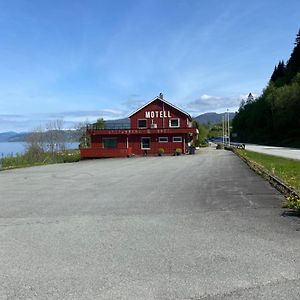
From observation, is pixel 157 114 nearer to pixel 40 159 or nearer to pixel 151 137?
pixel 151 137

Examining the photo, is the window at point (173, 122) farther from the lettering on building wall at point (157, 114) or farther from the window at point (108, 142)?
the window at point (108, 142)

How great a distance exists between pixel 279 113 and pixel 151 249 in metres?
79.6

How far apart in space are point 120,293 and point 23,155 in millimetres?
49886

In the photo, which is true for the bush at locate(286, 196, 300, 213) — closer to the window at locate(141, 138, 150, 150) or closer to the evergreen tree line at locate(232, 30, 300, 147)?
the window at locate(141, 138, 150, 150)

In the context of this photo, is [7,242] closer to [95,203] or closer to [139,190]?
[95,203]

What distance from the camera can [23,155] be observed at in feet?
171

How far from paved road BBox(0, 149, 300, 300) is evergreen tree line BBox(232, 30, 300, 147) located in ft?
210

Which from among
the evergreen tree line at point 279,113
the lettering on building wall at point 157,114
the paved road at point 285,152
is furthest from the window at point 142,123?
the evergreen tree line at point 279,113

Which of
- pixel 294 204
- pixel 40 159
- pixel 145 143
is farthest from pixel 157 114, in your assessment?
pixel 294 204

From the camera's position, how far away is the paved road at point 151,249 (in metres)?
4.70

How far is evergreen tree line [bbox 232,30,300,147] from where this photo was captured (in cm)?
7844

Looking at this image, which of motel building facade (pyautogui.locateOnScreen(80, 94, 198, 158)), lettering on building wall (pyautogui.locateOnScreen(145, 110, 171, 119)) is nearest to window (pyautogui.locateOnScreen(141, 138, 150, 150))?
motel building facade (pyautogui.locateOnScreen(80, 94, 198, 158))

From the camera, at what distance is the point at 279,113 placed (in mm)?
81688

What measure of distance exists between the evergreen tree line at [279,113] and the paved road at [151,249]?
6415cm
